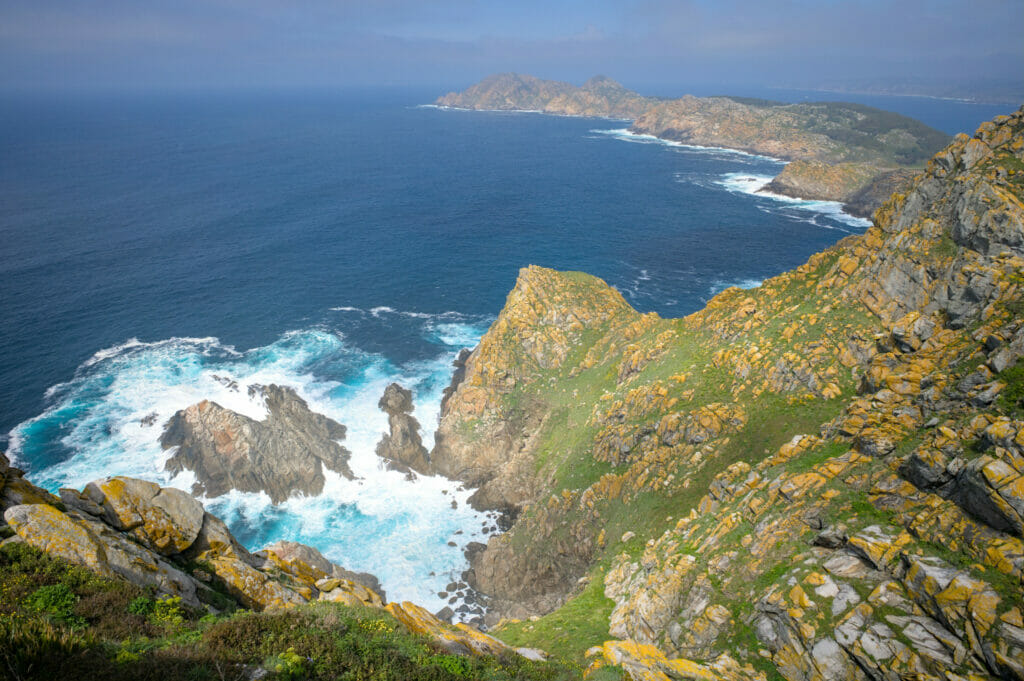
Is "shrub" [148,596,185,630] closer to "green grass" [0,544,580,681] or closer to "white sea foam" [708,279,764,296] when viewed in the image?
"green grass" [0,544,580,681]

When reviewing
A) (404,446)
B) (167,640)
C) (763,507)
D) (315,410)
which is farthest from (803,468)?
(315,410)

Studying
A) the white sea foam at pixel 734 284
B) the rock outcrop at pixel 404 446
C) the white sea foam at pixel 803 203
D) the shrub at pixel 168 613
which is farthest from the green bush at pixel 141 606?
the white sea foam at pixel 803 203

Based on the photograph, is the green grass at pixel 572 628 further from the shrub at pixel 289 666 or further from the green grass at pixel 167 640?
the shrub at pixel 289 666

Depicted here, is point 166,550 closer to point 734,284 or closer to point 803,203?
point 734,284

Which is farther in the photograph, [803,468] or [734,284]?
[734,284]

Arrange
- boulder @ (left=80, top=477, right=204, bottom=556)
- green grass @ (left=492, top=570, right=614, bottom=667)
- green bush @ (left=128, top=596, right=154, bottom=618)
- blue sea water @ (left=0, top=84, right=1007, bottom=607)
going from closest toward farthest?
green bush @ (left=128, top=596, right=154, bottom=618) → boulder @ (left=80, top=477, right=204, bottom=556) → green grass @ (left=492, top=570, right=614, bottom=667) → blue sea water @ (left=0, top=84, right=1007, bottom=607)

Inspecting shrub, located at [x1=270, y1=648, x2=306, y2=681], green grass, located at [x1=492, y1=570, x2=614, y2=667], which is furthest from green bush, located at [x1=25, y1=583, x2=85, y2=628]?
green grass, located at [x1=492, y1=570, x2=614, y2=667]

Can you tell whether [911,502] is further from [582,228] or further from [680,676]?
[582,228]
